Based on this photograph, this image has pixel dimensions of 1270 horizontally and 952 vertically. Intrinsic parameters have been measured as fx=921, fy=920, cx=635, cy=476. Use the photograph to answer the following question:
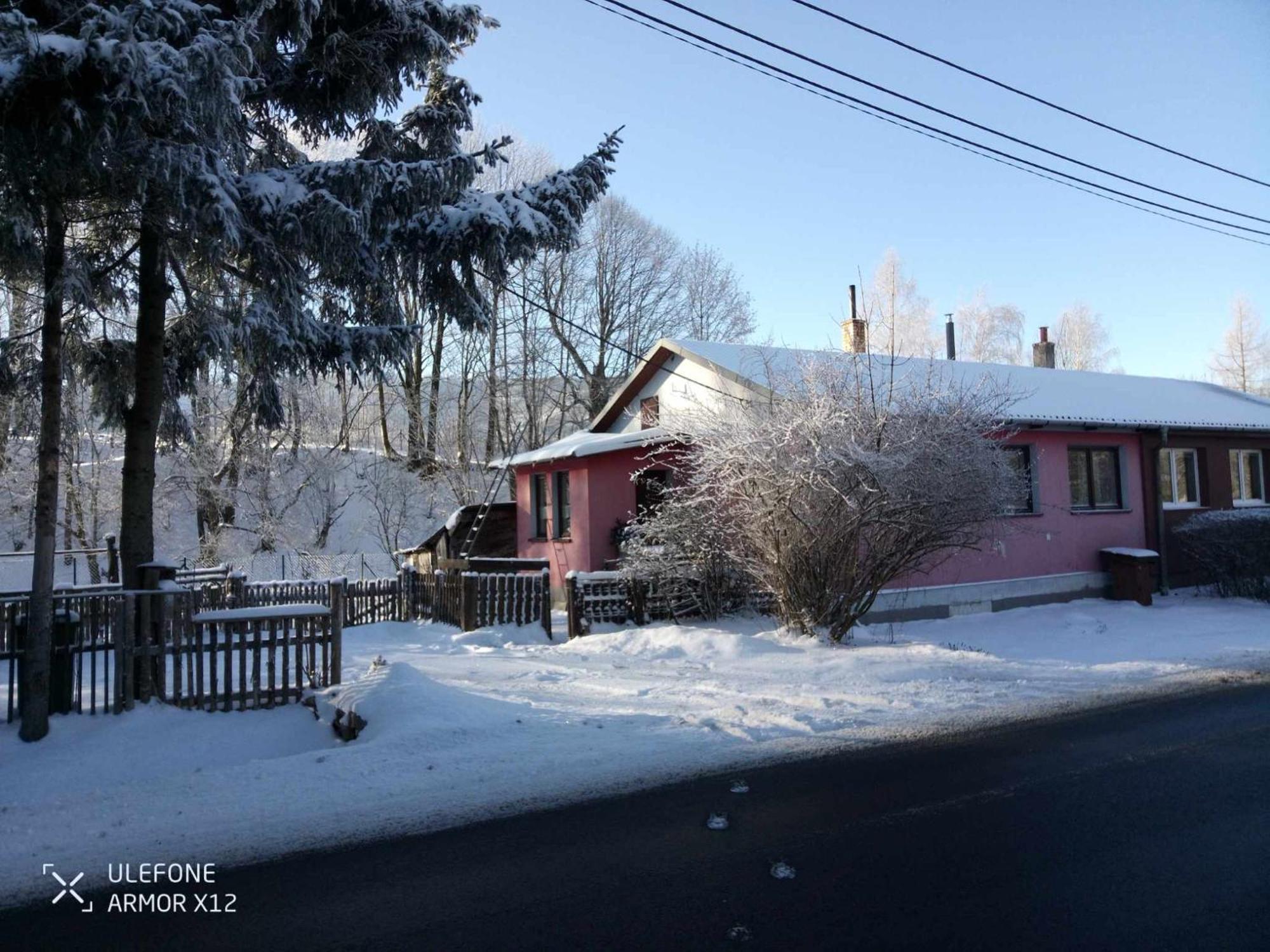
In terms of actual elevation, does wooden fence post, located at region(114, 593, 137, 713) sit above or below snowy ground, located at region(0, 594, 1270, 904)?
above

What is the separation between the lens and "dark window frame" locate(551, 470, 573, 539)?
19531mm

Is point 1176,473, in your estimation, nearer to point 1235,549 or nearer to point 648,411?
point 1235,549

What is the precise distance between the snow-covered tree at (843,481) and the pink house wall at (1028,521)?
387 cm

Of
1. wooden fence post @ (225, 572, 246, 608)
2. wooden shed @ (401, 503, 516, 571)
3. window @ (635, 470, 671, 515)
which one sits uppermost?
window @ (635, 470, 671, 515)

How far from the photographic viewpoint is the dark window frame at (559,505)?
19531 millimetres

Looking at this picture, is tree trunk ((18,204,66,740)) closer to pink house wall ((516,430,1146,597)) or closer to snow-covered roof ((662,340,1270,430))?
snow-covered roof ((662,340,1270,430))

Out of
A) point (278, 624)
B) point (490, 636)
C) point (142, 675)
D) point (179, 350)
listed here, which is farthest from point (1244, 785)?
point (179, 350)

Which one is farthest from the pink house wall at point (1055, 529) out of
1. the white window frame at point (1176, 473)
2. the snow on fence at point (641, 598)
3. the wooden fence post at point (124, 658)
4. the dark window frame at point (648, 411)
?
the wooden fence post at point (124, 658)

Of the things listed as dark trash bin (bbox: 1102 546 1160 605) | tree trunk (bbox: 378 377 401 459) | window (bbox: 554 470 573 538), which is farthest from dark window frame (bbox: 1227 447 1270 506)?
tree trunk (bbox: 378 377 401 459)

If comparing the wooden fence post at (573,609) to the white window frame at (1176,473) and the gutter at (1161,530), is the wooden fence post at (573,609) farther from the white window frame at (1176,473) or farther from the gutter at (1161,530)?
the white window frame at (1176,473)

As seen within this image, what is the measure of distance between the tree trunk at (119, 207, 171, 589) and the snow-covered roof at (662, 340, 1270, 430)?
769cm

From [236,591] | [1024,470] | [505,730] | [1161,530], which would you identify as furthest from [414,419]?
[505,730]

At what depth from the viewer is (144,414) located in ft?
31.7

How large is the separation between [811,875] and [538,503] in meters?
16.1
